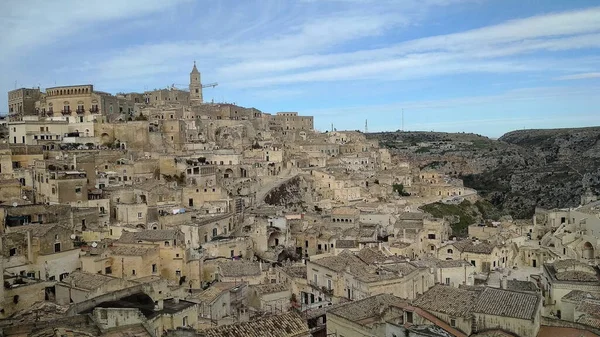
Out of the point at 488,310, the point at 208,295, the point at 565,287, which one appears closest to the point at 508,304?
the point at 488,310

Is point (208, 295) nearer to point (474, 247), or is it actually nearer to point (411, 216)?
point (474, 247)

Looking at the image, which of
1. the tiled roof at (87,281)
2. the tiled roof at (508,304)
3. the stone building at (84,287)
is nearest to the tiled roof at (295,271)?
the stone building at (84,287)

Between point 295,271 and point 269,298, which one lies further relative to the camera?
point 295,271

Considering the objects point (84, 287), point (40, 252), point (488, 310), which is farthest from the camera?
point (40, 252)

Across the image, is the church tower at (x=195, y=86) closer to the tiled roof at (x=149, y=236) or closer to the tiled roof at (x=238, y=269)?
the tiled roof at (x=149, y=236)

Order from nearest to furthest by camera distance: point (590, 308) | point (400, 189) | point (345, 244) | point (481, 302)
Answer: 1. point (481, 302)
2. point (590, 308)
3. point (345, 244)
4. point (400, 189)

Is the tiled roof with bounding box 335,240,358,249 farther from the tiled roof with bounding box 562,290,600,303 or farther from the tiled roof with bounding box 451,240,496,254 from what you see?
the tiled roof with bounding box 562,290,600,303
